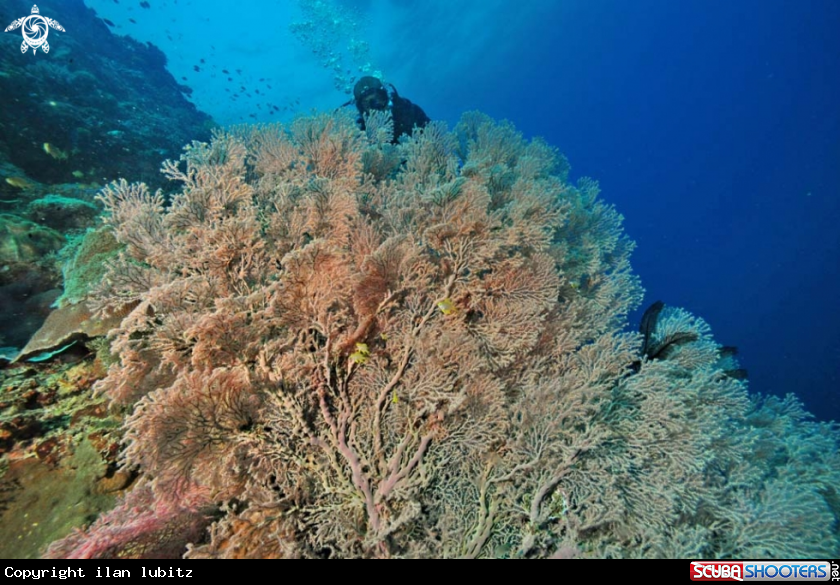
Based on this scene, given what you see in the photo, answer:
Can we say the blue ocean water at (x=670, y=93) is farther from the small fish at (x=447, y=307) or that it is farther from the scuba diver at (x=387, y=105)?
the small fish at (x=447, y=307)

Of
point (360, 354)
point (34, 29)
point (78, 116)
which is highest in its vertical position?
point (34, 29)

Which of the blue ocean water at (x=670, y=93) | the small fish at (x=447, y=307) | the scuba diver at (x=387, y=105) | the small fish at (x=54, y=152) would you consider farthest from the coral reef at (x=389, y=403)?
the blue ocean water at (x=670, y=93)

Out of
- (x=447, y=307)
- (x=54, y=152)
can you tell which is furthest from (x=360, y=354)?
(x=54, y=152)

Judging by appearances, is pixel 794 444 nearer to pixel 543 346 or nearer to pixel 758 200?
pixel 543 346

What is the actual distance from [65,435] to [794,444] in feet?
27.0

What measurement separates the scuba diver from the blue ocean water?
32.0 meters

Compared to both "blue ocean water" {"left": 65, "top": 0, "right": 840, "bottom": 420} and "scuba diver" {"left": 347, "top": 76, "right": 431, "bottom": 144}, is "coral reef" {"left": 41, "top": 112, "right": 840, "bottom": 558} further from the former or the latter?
"blue ocean water" {"left": 65, "top": 0, "right": 840, "bottom": 420}

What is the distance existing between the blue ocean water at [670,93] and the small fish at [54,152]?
3126 centimetres

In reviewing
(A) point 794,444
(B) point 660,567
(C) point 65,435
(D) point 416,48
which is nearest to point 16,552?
(C) point 65,435

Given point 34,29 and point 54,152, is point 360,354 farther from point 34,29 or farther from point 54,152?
point 34,29

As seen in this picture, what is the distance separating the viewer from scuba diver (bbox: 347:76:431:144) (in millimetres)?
8398

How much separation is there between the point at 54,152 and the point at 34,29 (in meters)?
10.4

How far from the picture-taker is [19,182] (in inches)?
224

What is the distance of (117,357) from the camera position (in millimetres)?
3355
